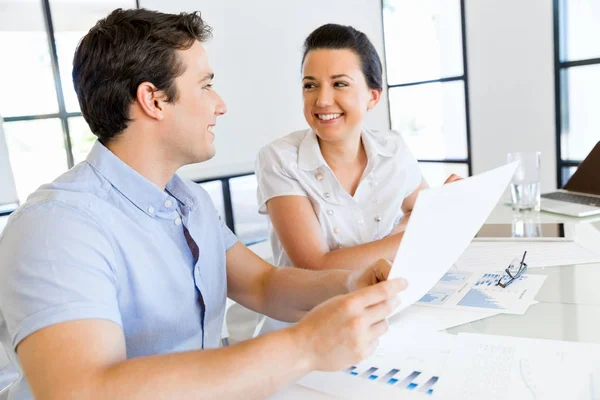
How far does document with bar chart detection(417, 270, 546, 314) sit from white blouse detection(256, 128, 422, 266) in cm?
36

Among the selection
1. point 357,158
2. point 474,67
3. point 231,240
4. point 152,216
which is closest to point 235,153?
point 474,67

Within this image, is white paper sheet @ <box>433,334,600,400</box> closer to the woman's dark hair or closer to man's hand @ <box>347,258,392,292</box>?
man's hand @ <box>347,258,392,292</box>

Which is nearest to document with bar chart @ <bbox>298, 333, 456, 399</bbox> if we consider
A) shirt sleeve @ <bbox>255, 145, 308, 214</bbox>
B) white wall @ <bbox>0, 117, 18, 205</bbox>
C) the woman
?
the woman

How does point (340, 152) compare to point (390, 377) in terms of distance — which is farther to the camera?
point (340, 152)

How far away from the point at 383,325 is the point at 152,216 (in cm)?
48

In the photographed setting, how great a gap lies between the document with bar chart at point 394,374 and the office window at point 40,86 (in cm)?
238

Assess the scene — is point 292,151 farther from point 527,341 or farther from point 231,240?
point 527,341

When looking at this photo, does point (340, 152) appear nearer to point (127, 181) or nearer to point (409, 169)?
point (409, 169)

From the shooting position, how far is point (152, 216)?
96cm

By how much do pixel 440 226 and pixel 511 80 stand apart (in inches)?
124

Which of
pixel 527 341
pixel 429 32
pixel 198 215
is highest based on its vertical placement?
pixel 429 32

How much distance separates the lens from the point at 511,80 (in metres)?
3.55

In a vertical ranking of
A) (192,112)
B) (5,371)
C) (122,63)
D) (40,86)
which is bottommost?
(5,371)

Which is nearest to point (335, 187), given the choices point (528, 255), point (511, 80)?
point (528, 255)
